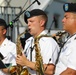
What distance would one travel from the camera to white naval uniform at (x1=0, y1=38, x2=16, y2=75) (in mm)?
4570

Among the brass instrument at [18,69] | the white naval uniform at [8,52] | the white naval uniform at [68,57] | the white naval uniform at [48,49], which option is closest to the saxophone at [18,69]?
the brass instrument at [18,69]

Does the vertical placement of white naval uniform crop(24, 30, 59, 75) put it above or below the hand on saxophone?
above

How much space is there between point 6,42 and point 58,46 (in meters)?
1.22

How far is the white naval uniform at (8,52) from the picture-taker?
15.0 feet

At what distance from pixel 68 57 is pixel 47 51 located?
0.78 meters

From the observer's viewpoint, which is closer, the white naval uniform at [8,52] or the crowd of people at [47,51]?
the crowd of people at [47,51]

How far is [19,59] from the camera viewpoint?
12.6ft

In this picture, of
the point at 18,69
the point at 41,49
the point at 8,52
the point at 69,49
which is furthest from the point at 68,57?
the point at 8,52

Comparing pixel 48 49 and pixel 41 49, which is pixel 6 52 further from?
pixel 48 49

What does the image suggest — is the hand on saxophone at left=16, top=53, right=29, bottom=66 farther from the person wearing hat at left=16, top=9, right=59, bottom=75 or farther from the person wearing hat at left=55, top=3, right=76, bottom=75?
the person wearing hat at left=55, top=3, right=76, bottom=75

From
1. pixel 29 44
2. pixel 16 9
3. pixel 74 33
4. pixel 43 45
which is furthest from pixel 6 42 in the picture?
pixel 16 9

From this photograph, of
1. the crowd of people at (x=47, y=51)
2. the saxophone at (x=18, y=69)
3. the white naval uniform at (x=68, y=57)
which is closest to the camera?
the white naval uniform at (x=68, y=57)

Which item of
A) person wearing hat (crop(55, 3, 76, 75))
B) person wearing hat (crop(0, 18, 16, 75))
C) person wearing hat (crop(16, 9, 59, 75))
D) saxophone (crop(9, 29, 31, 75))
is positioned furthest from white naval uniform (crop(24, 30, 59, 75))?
person wearing hat (crop(0, 18, 16, 75))

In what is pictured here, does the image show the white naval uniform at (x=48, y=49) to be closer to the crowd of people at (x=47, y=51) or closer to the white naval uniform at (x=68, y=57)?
the crowd of people at (x=47, y=51)
